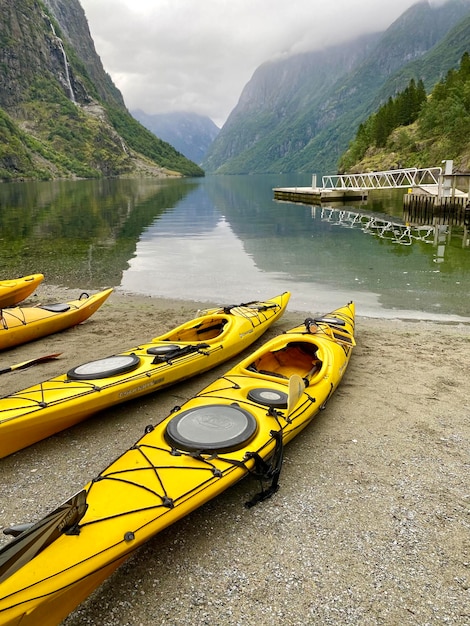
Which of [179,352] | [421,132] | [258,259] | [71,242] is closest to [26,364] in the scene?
[179,352]

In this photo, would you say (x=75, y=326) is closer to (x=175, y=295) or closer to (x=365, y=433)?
(x=175, y=295)

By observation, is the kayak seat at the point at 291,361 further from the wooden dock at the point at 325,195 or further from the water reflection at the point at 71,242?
the wooden dock at the point at 325,195

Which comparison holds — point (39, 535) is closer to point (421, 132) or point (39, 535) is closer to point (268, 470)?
point (268, 470)

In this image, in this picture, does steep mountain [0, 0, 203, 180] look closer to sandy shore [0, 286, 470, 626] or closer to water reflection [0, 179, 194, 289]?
water reflection [0, 179, 194, 289]

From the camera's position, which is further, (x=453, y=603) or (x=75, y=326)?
(x=75, y=326)

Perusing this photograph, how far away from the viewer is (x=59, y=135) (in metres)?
141

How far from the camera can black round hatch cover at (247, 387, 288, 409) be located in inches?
209

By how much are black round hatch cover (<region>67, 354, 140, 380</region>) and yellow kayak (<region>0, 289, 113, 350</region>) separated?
11.5 ft

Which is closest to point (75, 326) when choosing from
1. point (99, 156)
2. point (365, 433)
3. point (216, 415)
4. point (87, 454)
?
point (87, 454)

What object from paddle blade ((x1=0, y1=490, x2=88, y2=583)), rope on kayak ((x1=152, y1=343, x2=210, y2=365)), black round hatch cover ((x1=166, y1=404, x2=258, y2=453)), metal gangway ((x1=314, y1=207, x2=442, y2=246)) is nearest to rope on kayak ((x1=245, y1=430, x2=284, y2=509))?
black round hatch cover ((x1=166, y1=404, x2=258, y2=453))

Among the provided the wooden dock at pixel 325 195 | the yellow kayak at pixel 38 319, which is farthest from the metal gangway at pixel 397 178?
the yellow kayak at pixel 38 319

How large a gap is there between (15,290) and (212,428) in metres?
8.96

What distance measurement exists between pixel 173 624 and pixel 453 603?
86.3 inches

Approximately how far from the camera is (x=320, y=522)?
4.18 meters
